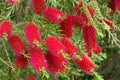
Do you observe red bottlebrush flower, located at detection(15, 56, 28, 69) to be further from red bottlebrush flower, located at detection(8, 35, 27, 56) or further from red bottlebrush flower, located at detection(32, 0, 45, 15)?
red bottlebrush flower, located at detection(32, 0, 45, 15)

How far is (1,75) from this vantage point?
2018 millimetres

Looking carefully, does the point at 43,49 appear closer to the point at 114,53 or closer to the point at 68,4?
the point at 68,4

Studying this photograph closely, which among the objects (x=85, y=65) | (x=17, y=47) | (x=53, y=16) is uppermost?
(x=53, y=16)

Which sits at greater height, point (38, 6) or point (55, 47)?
point (38, 6)

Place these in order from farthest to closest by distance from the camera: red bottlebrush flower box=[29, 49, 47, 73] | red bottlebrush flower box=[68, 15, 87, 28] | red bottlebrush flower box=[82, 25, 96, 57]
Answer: red bottlebrush flower box=[68, 15, 87, 28] → red bottlebrush flower box=[82, 25, 96, 57] → red bottlebrush flower box=[29, 49, 47, 73]

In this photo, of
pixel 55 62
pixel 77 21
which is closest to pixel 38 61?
pixel 55 62

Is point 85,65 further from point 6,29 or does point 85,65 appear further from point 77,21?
point 6,29

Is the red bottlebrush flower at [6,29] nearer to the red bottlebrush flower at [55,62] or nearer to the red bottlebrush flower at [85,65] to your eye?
the red bottlebrush flower at [55,62]

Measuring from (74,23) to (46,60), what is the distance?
25 cm

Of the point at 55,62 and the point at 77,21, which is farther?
the point at 77,21

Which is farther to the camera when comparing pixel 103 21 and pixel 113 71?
pixel 113 71

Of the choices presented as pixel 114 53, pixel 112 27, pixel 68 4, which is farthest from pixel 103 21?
pixel 114 53

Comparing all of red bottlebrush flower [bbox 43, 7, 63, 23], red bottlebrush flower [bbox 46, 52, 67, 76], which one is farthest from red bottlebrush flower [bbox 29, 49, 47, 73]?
red bottlebrush flower [bbox 43, 7, 63, 23]

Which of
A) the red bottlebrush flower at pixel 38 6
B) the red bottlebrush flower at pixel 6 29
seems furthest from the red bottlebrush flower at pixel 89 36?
the red bottlebrush flower at pixel 6 29
